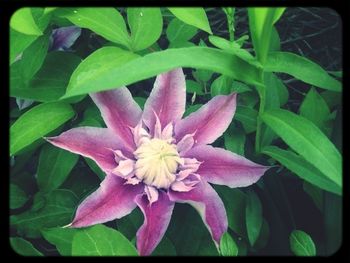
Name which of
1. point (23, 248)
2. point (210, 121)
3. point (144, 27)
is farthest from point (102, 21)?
point (23, 248)

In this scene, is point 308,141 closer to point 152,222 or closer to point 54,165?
point 152,222

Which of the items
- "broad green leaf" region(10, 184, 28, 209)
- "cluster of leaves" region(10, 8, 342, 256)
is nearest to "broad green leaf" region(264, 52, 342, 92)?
"cluster of leaves" region(10, 8, 342, 256)

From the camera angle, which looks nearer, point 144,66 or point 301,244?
point 144,66

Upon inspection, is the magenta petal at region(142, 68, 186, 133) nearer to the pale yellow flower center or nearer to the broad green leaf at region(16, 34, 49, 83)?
the pale yellow flower center

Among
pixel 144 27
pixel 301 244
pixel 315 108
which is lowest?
pixel 301 244

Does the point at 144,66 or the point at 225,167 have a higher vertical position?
the point at 144,66

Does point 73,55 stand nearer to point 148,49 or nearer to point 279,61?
point 148,49

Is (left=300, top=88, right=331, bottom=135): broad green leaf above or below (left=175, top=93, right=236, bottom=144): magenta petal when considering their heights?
below

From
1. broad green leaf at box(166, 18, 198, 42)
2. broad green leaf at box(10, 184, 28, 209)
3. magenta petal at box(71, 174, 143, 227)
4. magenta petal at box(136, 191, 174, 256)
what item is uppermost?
broad green leaf at box(166, 18, 198, 42)
